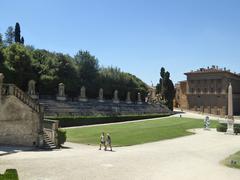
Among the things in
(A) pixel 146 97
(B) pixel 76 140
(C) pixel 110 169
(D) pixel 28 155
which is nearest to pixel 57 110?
(B) pixel 76 140

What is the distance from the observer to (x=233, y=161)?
26500mm

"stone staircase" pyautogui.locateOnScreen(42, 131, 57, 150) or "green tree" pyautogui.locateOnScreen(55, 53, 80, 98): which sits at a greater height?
"green tree" pyautogui.locateOnScreen(55, 53, 80, 98)

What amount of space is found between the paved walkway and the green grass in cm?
68

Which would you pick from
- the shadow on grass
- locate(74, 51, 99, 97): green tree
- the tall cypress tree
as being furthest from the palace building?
the shadow on grass

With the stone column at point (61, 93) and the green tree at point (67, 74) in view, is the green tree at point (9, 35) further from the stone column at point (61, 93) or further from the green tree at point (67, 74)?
the stone column at point (61, 93)

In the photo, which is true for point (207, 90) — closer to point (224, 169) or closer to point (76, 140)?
point (76, 140)

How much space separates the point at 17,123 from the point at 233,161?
55.7 ft

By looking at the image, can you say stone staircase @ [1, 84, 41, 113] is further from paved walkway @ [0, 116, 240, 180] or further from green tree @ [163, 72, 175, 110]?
green tree @ [163, 72, 175, 110]

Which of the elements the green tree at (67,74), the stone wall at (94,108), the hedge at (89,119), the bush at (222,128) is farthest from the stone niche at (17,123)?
the green tree at (67,74)

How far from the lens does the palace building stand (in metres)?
112

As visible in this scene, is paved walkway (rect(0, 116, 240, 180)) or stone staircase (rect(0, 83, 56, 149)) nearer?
paved walkway (rect(0, 116, 240, 180))

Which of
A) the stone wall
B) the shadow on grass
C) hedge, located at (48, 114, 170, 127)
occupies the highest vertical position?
the stone wall

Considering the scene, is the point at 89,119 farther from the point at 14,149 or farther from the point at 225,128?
the point at 14,149

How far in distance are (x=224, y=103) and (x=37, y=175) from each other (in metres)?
101
